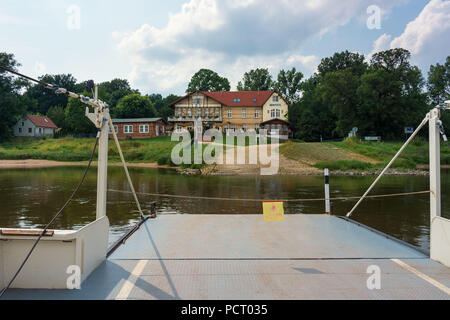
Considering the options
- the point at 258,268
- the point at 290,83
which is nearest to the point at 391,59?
the point at 290,83

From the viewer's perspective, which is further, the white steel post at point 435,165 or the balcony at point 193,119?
the balcony at point 193,119

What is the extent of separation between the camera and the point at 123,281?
471cm

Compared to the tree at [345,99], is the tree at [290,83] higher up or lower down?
higher up

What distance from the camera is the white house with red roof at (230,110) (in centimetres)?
6612

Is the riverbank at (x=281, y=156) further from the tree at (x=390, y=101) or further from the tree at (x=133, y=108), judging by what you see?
the tree at (x=133, y=108)

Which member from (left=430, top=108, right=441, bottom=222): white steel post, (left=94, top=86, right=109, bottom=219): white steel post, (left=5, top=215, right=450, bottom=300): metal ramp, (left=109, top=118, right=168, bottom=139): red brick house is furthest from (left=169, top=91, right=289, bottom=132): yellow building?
(left=94, top=86, right=109, bottom=219): white steel post

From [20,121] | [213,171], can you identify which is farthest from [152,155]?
[20,121]

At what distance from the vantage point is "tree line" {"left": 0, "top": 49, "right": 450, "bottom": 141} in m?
56.2

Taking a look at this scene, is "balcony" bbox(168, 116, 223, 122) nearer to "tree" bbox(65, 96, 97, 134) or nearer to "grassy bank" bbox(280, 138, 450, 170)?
"tree" bbox(65, 96, 97, 134)

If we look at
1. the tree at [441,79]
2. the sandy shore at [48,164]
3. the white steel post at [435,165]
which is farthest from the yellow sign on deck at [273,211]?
the tree at [441,79]

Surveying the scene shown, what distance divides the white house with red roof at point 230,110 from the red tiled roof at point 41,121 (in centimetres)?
3158
